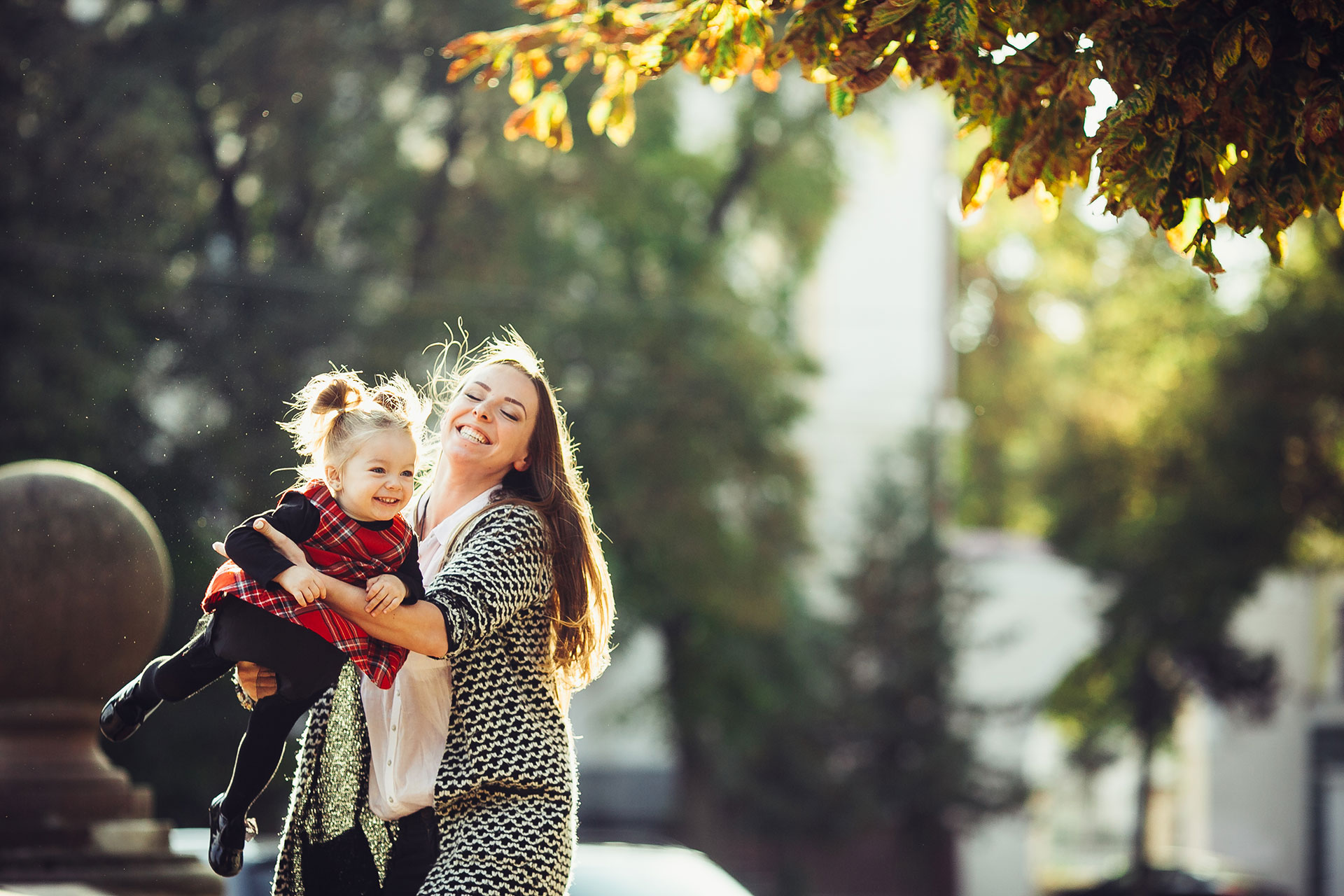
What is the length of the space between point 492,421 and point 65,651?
9.56 ft

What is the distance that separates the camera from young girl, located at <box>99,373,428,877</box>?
275 centimetres

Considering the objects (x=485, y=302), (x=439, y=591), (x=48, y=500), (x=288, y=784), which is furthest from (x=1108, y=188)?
(x=485, y=302)

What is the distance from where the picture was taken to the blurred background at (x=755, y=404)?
12180mm

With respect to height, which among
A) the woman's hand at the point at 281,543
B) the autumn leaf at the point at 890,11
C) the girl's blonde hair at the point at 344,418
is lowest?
the woman's hand at the point at 281,543

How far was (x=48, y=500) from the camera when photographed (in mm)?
5309

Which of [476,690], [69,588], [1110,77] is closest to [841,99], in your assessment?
[1110,77]

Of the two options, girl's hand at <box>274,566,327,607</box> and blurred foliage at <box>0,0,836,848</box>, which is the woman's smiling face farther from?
blurred foliage at <box>0,0,836,848</box>

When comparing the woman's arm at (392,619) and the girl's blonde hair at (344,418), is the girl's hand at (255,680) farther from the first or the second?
the girl's blonde hair at (344,418)

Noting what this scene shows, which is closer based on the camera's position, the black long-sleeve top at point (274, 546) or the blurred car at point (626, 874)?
the black long-sleeve top at point (274, 546)

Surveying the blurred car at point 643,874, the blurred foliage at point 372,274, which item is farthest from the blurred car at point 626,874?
the blurred foliage at point 372,274

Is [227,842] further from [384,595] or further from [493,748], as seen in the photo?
[384,595]

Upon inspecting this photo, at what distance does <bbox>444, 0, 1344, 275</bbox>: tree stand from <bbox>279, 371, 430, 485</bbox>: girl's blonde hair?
1.15 m

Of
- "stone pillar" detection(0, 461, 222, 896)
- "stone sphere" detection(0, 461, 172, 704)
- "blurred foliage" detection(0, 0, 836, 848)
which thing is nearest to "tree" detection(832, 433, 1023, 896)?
"blurred foliage" detection(0, 0, 836, 848)

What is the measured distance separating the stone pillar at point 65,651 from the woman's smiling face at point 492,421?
8.42 ft
